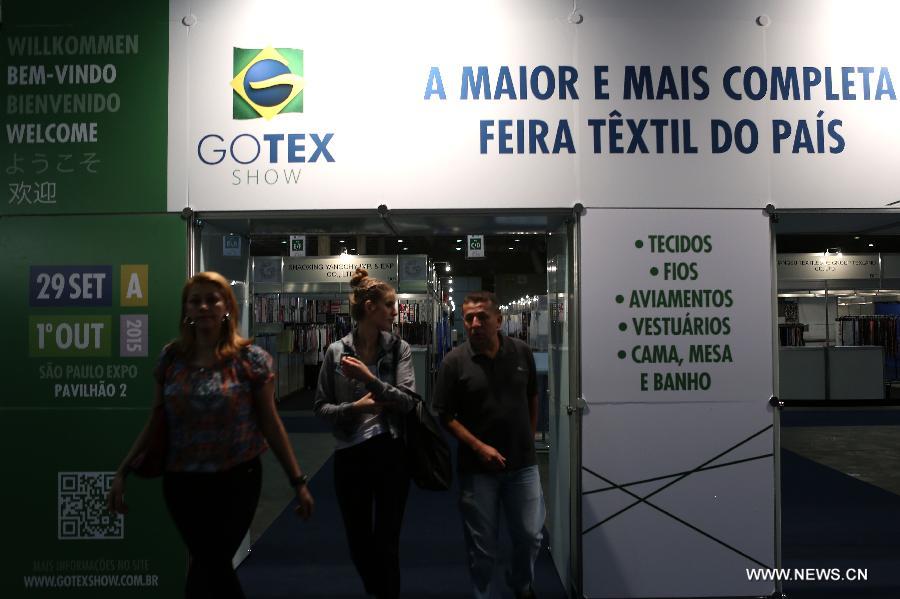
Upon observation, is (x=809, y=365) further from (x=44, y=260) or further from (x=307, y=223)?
(x=44, y=260)

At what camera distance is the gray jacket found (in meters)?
2.69

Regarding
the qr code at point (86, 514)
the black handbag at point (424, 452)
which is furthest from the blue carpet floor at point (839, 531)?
the qr code at point (86, 514)

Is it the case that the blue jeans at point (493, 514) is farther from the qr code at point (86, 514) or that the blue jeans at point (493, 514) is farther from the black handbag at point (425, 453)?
the qr code at point (86, 514)

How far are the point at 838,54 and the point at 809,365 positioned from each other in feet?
31.1

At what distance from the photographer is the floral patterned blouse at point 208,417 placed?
2184mm

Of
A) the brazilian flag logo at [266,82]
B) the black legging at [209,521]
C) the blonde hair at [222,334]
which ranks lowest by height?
the black legging at [209,521]

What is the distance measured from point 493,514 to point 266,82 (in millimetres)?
2333

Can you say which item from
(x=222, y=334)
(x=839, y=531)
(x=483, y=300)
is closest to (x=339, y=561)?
(x=483, y=300)

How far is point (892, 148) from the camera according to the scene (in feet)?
11.3

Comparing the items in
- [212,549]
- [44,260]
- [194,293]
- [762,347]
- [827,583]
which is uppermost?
[44,260]

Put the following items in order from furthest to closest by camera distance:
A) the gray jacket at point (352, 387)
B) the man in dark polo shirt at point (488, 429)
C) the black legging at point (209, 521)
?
the man in dark polo shirt at point (488, 429) → the gray jacket at point (352, 387) → the black legging at point (209, 521)

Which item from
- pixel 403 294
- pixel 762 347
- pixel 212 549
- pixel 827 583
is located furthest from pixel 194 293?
pixel 403 294

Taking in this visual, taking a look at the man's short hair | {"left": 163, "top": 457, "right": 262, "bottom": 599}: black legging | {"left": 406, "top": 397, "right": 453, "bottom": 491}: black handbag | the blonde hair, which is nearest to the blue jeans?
{"left": 406, "top": 397, "right": 453, "bottom": 491}: black handbag

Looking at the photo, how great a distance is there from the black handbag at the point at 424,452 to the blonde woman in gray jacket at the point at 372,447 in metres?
0.03
